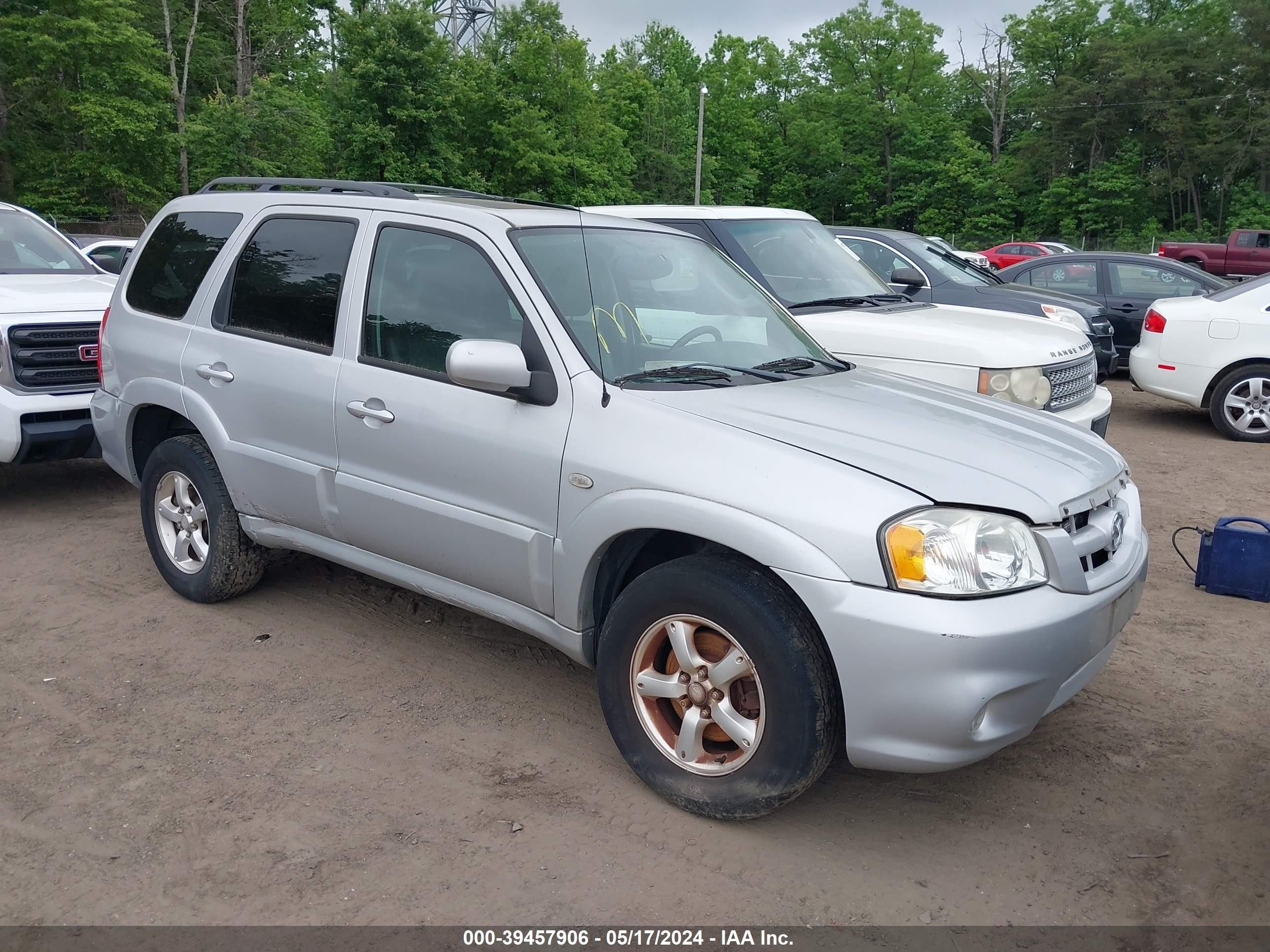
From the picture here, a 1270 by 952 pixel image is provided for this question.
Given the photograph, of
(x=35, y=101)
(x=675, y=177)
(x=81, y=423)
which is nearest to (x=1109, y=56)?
(x=675, y=177)

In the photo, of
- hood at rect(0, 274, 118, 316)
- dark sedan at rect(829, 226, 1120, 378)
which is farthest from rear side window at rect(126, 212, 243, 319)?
dark sedan at rect(829, 226, 1120, 378)

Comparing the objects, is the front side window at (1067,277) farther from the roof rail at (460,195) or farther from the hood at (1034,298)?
the roof rail at (460,195)

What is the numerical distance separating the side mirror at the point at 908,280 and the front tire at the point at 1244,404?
10.3ft

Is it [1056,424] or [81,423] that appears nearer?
[1056,424]

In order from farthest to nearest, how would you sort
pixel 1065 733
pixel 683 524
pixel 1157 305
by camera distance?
1. pixel 1157 305
2. pixel 1065 733
3. pixel 683 524

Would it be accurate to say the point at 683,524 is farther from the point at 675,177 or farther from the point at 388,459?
the point at 675,177

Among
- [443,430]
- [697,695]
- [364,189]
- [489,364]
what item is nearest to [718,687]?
[697,695]

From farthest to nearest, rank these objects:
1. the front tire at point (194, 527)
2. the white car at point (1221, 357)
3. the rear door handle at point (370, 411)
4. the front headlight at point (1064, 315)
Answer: the front headlight at point (1064, 315) < the white car at point (1221, 357) < the front tire at point (194, 527) < the rear door handle at point (370, 411)

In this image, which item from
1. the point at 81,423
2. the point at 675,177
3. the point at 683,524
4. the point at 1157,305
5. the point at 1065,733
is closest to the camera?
the point at 683,524

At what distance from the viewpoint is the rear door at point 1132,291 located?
12.2 metres

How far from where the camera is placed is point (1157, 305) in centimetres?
1009

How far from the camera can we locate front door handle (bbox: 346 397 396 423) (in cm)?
397

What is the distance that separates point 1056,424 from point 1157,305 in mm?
7157

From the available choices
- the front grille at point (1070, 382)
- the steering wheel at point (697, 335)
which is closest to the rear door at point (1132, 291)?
the front grille at point (1070, 382)
